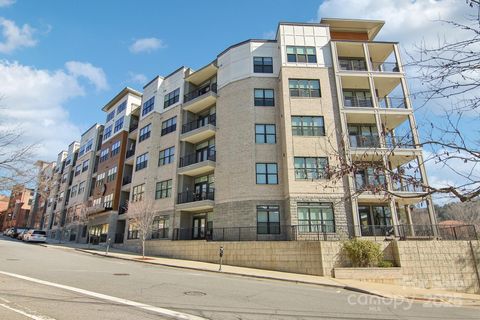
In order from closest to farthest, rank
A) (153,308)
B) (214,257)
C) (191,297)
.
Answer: (153,308) < (191,297) < (214,257)

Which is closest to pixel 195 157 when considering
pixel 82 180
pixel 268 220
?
pixel 268 220

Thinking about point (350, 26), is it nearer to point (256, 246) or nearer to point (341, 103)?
point (341, 103)

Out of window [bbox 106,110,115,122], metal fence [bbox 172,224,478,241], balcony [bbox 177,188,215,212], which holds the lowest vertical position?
metal fence [bbox 172,224,478,241]

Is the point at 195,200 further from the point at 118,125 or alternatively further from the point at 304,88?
the point at 118,125

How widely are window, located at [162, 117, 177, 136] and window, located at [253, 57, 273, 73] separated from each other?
33.2 feet

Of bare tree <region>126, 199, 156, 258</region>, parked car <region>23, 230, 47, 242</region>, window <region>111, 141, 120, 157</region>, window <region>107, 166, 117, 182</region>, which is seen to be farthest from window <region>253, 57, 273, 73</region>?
parked car <region>23, 230, 47, 242</region>

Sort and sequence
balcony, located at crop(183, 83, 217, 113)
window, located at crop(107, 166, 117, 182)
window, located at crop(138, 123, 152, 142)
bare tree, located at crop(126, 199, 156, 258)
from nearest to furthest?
bare tree, located at crop(126, 199, 156, 258) → balcony, located at crop(183, 83, 217, 113) → window, located at crop(138, 123, 152, 142) → window, located at crop(107, 166, 117, 182)

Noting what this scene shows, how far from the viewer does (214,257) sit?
70.6 feet

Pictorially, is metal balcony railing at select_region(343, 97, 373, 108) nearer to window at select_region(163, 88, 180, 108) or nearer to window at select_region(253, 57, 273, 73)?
window at select_region(253, 57, 273, 73)

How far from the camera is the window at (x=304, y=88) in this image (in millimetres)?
25844

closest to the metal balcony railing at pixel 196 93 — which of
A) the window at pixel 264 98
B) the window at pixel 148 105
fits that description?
the window at pixel 148 105

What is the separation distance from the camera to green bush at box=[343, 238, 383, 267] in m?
16.8

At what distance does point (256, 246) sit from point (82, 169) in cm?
4041

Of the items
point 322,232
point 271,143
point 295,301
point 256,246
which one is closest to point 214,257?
point 256,246
